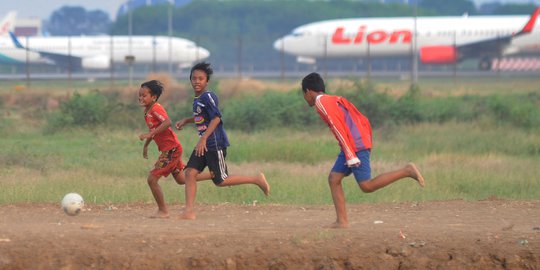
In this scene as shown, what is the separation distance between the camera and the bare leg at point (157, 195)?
1078cm

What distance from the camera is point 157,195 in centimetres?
1093

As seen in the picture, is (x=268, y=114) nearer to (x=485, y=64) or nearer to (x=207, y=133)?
(x=207, y=133)

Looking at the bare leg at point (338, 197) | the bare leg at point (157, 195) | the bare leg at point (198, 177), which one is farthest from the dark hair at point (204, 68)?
the bare leg at point (338, 197)

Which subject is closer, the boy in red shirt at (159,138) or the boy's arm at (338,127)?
the boy's arm at (338,127)

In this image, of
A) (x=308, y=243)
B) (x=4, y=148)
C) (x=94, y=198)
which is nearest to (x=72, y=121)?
(x=4, y=148)

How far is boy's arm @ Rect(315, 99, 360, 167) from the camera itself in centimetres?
945

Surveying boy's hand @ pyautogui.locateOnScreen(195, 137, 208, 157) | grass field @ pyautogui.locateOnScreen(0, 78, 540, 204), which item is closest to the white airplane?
Result: grass field @ pyautogui.locateOnScreen(0, 78, 540, 204)

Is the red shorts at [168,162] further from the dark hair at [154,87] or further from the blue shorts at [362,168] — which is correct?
the blue shorts at [362,168]

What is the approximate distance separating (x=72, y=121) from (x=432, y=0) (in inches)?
3382

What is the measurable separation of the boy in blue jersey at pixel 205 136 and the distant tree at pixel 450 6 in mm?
95584

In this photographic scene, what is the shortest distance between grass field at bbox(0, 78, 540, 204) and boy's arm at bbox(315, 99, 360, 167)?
3.66 metres

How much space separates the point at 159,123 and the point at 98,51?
1977 inches

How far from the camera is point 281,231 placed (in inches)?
384

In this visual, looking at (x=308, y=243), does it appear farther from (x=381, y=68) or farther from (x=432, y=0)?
(x=432, y=0)
